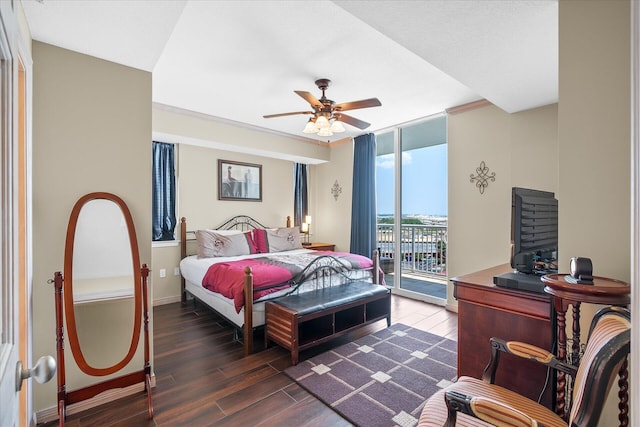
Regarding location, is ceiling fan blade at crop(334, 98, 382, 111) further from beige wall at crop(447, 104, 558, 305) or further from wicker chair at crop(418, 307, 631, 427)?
wicker chair at crop(418, 307, 631, 427)

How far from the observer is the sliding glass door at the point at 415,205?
4445mm

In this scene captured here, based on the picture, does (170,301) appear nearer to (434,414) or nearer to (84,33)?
(84,33)

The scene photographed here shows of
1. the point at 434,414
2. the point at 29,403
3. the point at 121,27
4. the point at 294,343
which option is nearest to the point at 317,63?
the point at 121,27

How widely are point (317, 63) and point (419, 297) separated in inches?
136

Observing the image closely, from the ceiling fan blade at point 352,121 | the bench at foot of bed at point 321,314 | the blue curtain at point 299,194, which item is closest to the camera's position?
the bench at foot of bed at point 321,314

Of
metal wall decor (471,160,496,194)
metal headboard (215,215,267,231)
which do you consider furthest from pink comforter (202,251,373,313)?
metal wall decor (471,160,496,194)

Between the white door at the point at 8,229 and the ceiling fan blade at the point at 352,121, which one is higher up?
the ceiling fan blade at the point at 352,121

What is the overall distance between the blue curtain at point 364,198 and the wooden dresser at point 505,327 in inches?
122

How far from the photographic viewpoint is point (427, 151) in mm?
4562

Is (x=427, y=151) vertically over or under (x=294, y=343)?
over

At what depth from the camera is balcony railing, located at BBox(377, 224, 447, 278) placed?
5086mm

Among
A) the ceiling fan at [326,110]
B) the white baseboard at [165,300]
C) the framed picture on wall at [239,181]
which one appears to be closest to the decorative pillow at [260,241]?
the framed picture on wall at [239,181]

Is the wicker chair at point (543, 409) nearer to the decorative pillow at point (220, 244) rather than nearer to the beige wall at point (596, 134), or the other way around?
the beige wall at point (596, 134)

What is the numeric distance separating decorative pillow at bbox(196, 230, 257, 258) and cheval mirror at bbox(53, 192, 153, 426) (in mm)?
1929
